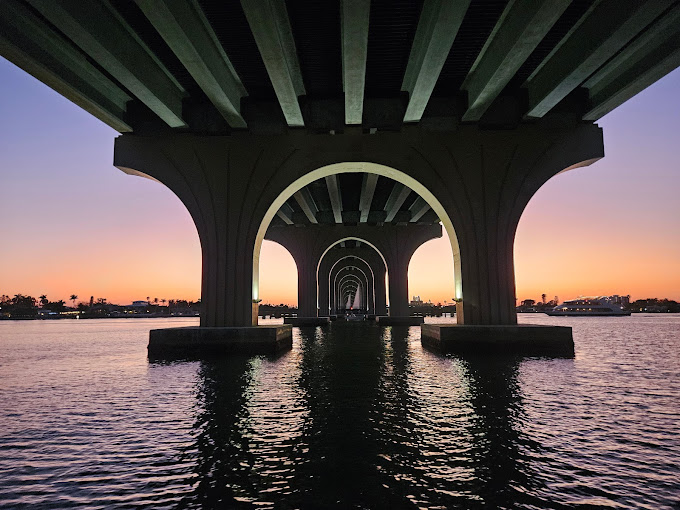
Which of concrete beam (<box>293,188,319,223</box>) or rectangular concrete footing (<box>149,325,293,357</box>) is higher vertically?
concrete beam (<box>293,188,319,223</box>)

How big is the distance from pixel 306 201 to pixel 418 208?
8.33 metres

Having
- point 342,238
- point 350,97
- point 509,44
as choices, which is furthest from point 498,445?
point 342,238

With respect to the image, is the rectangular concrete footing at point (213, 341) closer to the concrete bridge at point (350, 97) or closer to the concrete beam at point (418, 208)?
the concrete bridge at point (350, 97)

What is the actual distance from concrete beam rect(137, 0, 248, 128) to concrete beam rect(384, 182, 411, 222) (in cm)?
1241

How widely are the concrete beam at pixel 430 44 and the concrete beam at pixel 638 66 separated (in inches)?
197

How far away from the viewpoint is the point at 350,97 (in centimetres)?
1317

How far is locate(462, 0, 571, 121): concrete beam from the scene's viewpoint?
30.5 ft

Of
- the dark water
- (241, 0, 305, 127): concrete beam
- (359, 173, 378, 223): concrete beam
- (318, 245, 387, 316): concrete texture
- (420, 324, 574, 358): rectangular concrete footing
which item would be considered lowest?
the dark water

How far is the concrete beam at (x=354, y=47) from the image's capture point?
874cm

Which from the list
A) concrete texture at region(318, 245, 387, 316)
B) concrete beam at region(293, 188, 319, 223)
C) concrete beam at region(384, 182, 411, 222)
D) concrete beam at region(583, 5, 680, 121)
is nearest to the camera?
concrete beam at region(583, 5, 680, 121)

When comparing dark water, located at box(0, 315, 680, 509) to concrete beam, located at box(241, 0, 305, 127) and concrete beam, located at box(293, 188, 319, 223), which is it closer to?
concrete beam, located at box(241, 0, 305, 127)

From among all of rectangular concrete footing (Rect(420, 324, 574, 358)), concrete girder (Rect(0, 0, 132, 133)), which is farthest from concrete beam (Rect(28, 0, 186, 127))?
rectangular concrete footing (Rect(420, 324, 574, 358))

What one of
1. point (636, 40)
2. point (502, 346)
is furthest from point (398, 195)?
point (636, 40)

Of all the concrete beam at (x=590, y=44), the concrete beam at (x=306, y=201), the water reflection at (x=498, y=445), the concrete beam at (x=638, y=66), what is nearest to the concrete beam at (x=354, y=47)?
the concrete beam at (x=590, y=44)
